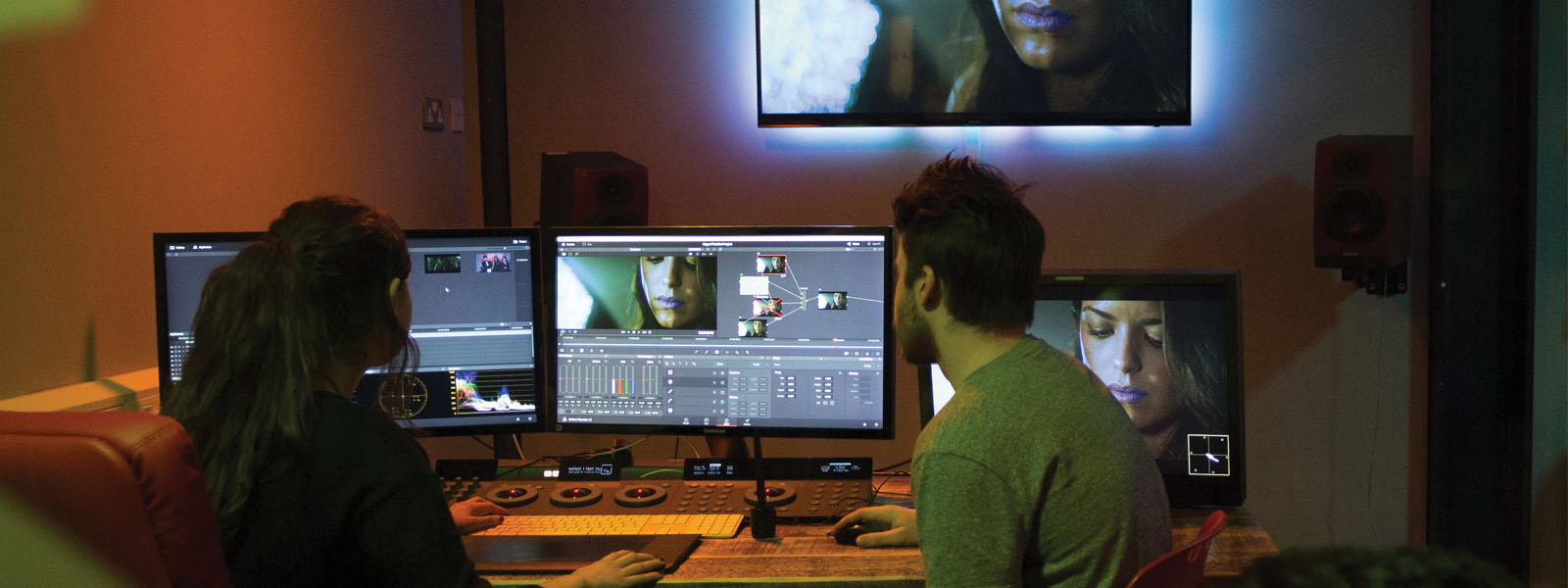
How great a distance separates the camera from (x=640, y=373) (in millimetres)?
2230

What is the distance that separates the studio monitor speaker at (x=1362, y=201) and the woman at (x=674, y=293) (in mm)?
2009

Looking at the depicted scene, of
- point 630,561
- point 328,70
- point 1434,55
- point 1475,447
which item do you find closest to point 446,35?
point 328,70

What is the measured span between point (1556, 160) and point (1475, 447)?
906 mm

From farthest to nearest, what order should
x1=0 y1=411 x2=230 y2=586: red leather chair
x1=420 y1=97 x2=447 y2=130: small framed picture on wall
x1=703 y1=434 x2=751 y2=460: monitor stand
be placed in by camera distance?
x1=420 y1=97 x2=447 y2=130: small framed picture on wall → x1=703 y1=434 x2=751 y2=460: monitor stand → x1=0 y1=411 x2=230 y2=586: red leather chair

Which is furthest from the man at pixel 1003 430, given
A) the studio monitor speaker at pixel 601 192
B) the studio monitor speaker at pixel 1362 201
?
the studio monitor speaker at pixel 1362 201

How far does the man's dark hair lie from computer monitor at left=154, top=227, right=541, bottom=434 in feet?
3.03

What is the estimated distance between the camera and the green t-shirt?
1.31m

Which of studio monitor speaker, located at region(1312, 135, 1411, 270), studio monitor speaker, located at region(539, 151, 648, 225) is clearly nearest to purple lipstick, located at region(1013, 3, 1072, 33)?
studio monitor speaker, located at region(1312, 135, 1411, 270)

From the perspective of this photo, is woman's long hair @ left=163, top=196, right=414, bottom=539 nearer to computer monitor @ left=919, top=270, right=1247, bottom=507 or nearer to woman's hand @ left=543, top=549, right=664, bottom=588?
woman's hand @ left=543, top=549, right=664, bottom=588

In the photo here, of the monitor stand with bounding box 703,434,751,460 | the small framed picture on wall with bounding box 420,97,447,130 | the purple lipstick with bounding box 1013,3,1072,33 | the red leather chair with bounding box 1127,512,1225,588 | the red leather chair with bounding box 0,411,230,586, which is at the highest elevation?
the purple lipstick with bounding box 1013,3,1072,33

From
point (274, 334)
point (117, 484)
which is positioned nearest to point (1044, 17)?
point (274, 334)

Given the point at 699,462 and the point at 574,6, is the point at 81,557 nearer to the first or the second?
the point at 699,462

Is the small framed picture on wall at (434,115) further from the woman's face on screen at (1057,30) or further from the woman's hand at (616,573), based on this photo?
the woman's hand at (616,573)

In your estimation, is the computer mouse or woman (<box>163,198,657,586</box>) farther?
the computer mouse
